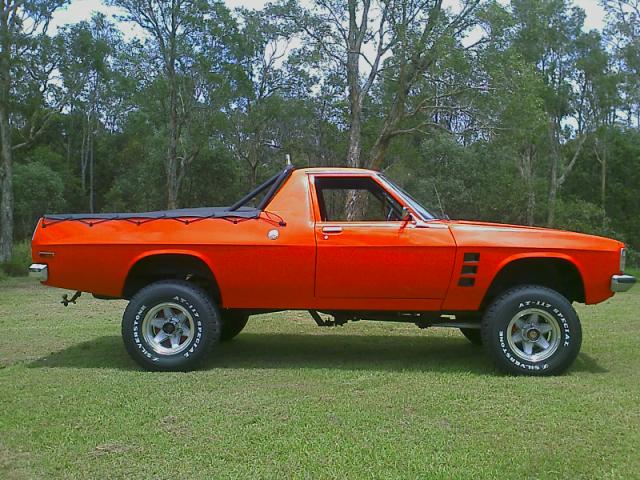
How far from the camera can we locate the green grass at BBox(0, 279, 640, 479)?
12.1 feet

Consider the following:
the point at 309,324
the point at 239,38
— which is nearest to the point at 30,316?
the point at 309,324

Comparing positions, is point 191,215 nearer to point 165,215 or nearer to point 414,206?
point 165,215

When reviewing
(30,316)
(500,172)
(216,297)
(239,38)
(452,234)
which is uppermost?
(239,38)

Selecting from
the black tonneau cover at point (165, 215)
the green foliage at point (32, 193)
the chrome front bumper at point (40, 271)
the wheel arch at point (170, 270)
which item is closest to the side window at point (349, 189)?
the black tonneau cover at point (165, 215)

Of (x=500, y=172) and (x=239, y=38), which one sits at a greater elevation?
(x=239, y=38)

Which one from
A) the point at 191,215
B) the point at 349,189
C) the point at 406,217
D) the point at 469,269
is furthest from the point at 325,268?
the point at 191,215

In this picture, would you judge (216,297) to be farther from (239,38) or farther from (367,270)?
(239,38)

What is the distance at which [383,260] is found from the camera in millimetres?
5871

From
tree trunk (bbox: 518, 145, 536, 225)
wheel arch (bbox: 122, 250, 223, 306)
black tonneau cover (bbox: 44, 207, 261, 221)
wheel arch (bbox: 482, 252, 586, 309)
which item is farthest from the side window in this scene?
tree trunk (bbox: 518, 145, 536, 225)

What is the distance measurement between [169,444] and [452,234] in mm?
3055

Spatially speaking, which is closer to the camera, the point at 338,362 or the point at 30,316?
the point at 338,362

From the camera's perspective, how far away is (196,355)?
595 cm

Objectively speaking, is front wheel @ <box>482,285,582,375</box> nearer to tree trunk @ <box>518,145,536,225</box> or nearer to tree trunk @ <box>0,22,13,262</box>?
A: tree trunk @ <box>0,22,13,262</box>

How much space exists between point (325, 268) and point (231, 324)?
198 cm
